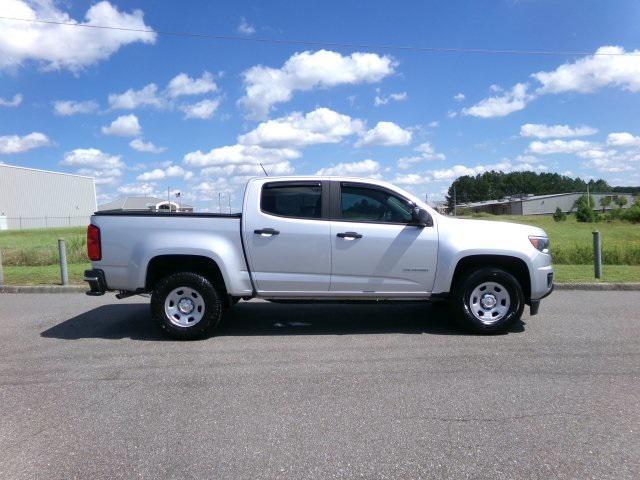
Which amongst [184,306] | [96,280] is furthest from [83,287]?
[184,306]

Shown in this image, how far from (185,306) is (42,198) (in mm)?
91520

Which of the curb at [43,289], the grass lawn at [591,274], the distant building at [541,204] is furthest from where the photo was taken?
the distant building at [541,204]

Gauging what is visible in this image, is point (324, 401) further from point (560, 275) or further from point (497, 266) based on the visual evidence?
point (560, 275)

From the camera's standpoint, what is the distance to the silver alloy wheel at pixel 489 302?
6.66 metres

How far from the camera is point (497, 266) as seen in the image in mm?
6766

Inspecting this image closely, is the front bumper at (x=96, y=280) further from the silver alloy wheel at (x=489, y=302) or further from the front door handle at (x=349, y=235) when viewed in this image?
the silver alloy wheel at (x=489, y=302)

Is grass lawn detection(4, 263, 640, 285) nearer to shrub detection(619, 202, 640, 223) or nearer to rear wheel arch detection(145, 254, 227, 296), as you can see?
rear wheel arch detection(145, 254, 227, 296)

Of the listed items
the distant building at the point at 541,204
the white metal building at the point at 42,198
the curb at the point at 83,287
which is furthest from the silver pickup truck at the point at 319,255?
the distant building at the point at 541,204

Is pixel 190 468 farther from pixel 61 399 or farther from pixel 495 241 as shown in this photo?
pixel 495 241

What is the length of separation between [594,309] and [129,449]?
23.6 ft

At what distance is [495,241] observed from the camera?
659 centimetres

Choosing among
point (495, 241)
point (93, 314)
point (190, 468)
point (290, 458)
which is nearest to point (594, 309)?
point (495, 241)

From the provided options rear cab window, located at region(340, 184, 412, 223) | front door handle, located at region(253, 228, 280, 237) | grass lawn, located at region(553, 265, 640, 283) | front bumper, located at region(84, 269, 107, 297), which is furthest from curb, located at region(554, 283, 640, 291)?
front bumper, located at region(84, 269, 107, 297)

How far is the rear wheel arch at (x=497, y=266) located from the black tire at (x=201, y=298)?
114 inches
